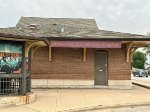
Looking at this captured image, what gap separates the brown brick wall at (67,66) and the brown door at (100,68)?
33cm

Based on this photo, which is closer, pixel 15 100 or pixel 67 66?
pixel 15 100

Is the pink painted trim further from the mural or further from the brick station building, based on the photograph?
the mural

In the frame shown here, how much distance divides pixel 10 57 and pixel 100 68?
868 centimetres

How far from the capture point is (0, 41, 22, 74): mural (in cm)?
1240

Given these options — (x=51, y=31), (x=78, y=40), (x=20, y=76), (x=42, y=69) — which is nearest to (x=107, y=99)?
(x=20, y=76)

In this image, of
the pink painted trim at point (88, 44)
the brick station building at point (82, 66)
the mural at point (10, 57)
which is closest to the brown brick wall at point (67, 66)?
the brick station building at point (82, 66)

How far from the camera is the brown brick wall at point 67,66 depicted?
65.7ft

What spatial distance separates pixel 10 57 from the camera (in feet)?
41.4

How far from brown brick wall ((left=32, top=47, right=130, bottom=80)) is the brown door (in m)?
0.33

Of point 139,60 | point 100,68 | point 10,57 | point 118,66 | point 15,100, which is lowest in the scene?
point 15,100

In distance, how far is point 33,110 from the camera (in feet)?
37.4

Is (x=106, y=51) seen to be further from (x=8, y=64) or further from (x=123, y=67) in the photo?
(x=8, y=64)

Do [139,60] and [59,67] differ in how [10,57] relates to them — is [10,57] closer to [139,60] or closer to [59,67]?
[59,67]

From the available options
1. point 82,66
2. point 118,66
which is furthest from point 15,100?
point 118,66
